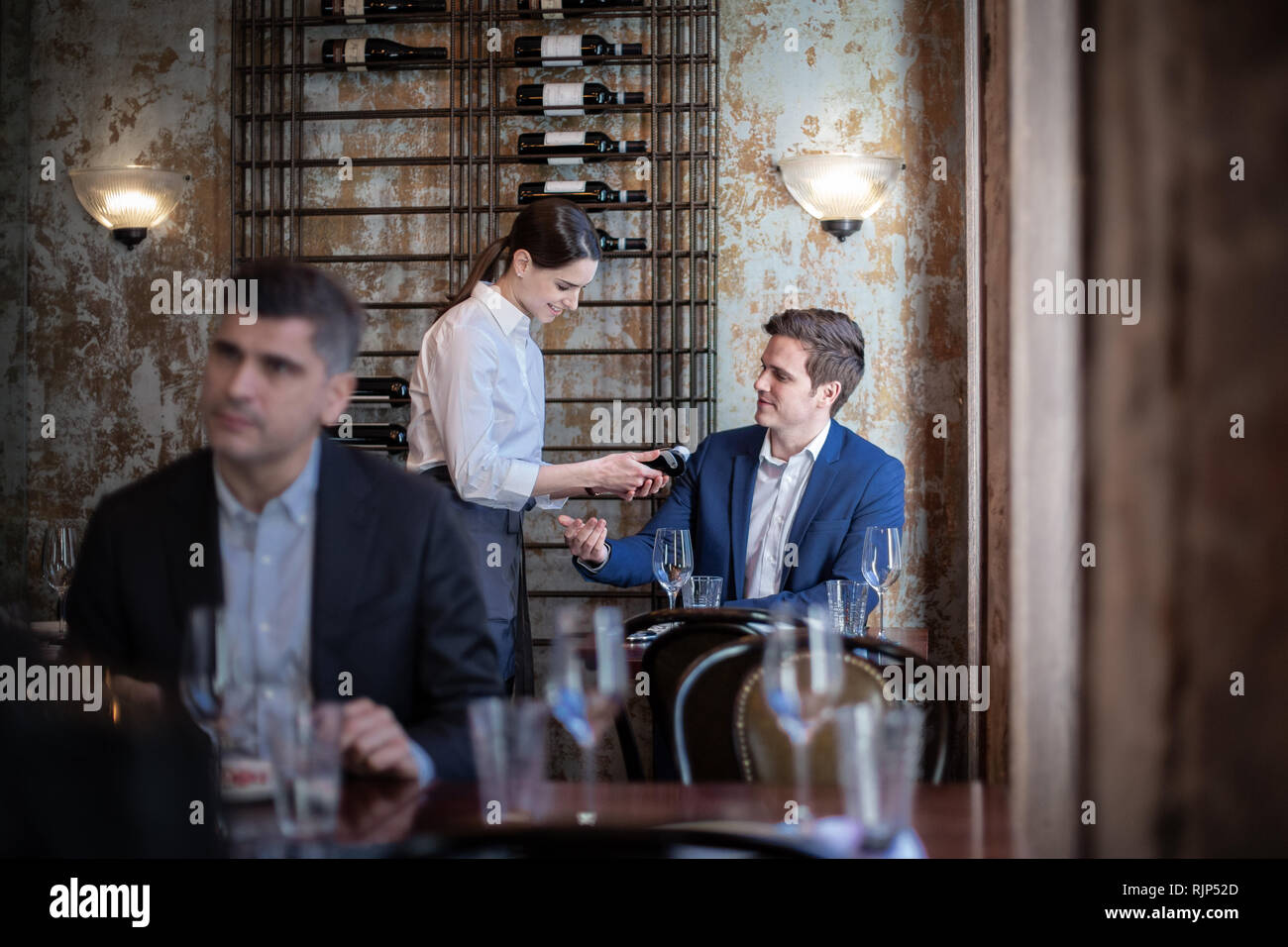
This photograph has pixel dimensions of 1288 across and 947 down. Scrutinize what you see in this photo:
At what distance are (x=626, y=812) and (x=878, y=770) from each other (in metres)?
0.32

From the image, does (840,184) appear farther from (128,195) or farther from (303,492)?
(303,492)

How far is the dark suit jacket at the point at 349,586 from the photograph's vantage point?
150cm

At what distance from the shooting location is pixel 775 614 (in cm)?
198

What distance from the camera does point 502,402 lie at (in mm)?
2826

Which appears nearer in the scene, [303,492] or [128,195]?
[303,492]

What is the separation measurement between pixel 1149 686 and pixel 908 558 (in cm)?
288

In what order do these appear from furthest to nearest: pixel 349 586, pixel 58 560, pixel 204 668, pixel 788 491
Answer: pixel 788 491 → pixel 58 560 → pixel 349 586 → pixel 204 668

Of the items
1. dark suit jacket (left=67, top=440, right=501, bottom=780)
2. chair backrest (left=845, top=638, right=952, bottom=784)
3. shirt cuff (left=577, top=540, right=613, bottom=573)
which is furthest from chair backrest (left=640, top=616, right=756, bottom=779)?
shirt cuff (left=577, top=540, right=613, bottom=573)

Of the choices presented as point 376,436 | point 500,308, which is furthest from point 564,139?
point 500,308

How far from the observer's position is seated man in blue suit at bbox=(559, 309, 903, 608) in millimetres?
2957

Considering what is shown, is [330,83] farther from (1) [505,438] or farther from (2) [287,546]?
(2) [287,546]

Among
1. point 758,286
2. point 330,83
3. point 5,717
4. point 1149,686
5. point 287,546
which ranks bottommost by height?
point 5,717

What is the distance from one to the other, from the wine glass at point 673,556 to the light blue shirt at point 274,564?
1140 mm
